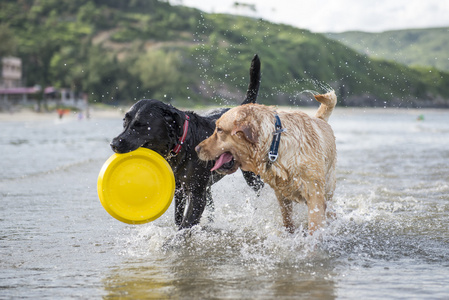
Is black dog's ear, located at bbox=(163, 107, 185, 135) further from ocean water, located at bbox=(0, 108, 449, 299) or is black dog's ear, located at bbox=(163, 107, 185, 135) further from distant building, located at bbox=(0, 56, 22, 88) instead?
distant building, located at bbox=(0, 56, 22, 88)

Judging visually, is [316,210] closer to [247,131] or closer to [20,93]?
[247,131]

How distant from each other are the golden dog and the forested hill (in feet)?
243

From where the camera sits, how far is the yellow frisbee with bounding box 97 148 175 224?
4816 mm

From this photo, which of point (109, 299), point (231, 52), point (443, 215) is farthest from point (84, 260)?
point (231, 52)

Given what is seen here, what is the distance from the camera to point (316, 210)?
14.9 feet

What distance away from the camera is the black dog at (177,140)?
473cm

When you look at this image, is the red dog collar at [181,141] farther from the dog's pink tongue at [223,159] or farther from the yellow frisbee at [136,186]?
the dog's pink tongue at [223,159]

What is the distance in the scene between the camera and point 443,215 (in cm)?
628

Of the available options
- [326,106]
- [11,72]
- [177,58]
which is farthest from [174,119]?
[177,58]

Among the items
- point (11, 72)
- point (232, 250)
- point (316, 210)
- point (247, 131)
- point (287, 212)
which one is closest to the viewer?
point (247, 131)

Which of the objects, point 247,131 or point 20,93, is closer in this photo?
point 247,131

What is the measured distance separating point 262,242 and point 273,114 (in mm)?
1457

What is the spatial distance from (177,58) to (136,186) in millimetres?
103802

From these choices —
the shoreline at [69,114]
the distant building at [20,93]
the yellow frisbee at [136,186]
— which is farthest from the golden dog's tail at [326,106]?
the distant building at [20,93]
